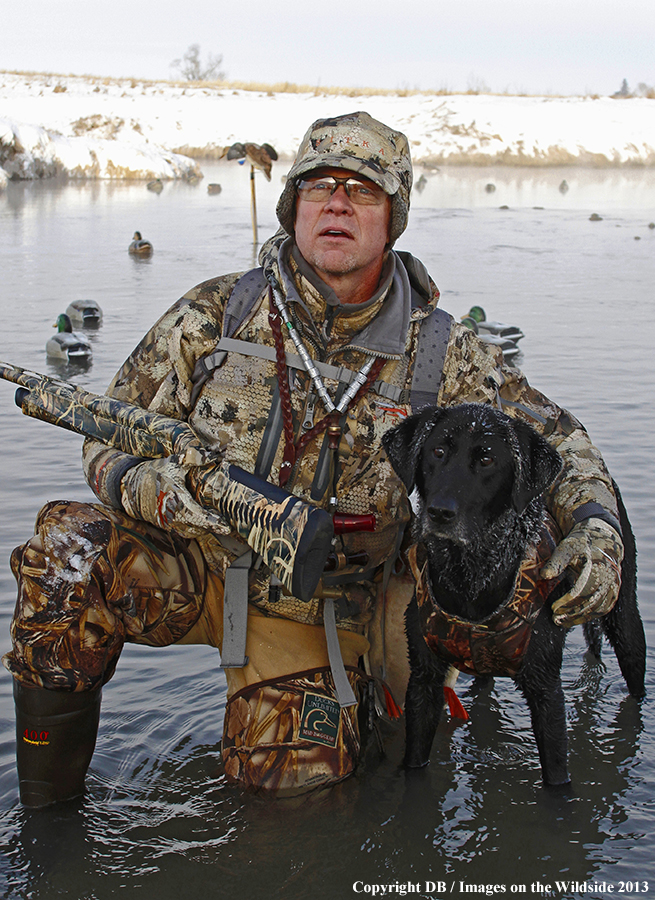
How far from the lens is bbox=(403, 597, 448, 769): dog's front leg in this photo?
3.36m

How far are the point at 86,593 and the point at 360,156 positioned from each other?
1876 mm

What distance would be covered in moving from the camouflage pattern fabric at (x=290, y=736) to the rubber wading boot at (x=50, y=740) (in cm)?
54

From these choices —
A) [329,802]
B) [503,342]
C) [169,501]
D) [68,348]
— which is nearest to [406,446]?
[169,501]

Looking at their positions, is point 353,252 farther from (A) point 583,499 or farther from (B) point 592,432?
(B) point 592,432

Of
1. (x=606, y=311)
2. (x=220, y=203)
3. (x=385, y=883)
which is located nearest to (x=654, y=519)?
(x=385, y=883)

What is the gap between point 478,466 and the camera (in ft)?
10.3

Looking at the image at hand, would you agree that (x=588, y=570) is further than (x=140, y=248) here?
No

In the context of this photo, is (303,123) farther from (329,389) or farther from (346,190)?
(329,389)

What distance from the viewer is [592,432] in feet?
25.7

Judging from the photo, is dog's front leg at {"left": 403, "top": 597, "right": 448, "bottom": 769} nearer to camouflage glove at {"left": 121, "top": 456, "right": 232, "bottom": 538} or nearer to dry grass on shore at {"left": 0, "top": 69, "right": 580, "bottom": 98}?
camouflage glove at {"left": 121, "top": 456, "right": 232, "bottom": 538}

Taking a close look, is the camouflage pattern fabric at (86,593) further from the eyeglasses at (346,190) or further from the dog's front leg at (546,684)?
the eyeglasses at (346,190)

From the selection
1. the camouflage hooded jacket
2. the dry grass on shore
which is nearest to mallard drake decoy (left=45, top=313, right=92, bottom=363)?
the camouflage hooded jacket

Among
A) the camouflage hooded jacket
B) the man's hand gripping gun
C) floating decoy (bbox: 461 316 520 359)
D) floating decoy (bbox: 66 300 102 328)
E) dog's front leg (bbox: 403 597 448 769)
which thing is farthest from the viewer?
floating decoy (bbox: 66 300 102 328)

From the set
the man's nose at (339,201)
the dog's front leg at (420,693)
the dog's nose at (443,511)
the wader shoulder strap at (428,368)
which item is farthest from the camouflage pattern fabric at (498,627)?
the man's nose at (339,201)
